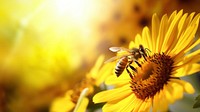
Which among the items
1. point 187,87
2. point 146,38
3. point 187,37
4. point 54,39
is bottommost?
point 187,87

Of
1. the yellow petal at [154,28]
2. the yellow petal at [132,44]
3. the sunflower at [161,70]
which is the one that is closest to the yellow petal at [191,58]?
the sunflower at [161,70]

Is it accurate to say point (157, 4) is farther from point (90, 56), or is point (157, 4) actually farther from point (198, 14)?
point (90, 56)

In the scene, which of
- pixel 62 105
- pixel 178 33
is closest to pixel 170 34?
pixel 178 33

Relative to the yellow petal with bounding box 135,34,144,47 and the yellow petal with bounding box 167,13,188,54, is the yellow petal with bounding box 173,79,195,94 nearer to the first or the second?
the yellow petal with bounding box 167,13,188,54

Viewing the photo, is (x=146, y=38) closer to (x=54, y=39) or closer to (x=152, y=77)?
(x=152, y=77)

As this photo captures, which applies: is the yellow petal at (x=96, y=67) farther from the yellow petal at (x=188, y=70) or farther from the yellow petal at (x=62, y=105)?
the yellow petal at (x=188, y=70)

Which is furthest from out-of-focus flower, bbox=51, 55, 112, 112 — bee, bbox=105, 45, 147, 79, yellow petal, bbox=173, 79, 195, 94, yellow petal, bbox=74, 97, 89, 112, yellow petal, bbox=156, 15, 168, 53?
yellow petal, bbox=173, 79, 195, 94

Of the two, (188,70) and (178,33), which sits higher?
(178,33)

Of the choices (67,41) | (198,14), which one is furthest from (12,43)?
(198,14)
